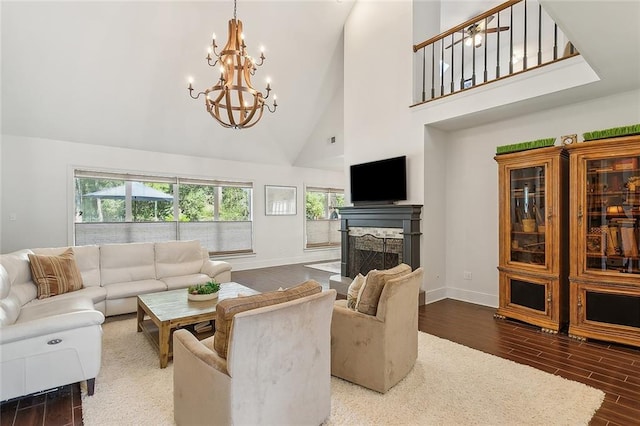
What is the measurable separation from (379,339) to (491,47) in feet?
23.4

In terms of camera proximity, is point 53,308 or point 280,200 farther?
point 280,200

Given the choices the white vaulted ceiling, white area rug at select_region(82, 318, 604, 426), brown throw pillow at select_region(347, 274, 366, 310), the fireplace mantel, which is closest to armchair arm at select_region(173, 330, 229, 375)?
white area rug at select_region(82, 318, 604, 426)

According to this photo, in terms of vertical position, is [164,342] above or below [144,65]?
below

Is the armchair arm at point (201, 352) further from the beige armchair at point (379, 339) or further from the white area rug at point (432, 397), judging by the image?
the beige armchair at point (379, 339)

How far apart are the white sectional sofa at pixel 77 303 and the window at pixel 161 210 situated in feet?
6.09

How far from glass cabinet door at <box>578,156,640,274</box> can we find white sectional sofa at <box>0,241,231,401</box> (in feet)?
15.1

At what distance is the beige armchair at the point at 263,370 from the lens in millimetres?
1509

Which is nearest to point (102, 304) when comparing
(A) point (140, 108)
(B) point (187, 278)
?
(B) point (187, 278)

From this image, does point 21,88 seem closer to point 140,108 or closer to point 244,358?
point 140,108

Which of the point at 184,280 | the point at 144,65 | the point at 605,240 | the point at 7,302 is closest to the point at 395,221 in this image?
the point at 605,240

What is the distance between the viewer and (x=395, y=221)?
4.80 meters

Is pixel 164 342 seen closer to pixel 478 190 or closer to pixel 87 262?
pixel 87 262

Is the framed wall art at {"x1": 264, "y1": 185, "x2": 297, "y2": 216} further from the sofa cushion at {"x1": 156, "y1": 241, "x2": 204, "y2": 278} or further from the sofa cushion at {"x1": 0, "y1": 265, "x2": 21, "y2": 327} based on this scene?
the sofa cushion at {"x1": 0, "y1": 265, "x2": 21, "y2": 327}

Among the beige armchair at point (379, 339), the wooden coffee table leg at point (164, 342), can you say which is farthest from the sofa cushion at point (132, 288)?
the beige armchair at point (379, 339)
